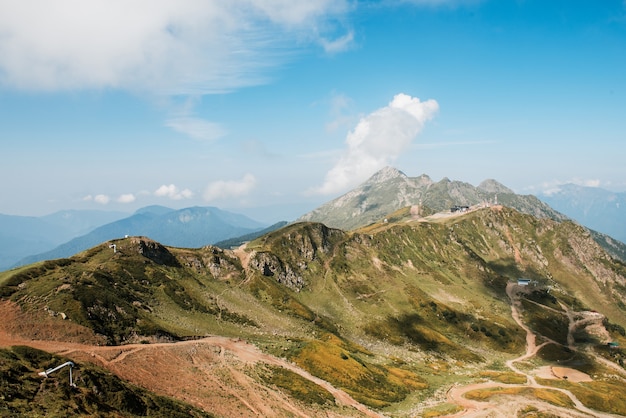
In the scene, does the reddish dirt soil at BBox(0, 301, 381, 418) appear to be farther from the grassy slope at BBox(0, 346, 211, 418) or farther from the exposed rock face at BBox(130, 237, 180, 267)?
the exposed rock face at BBox(130, 237, 180, 267)

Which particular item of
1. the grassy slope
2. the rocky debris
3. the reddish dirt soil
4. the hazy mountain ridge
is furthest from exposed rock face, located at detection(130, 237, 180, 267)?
the grassy slope

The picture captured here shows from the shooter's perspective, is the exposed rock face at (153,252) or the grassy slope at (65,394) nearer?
the grassy slope at (65,394)

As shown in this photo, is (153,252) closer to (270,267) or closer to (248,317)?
(248,317)

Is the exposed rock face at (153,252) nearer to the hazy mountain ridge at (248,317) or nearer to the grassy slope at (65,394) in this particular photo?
the hazy mountain ridge at (248,317)

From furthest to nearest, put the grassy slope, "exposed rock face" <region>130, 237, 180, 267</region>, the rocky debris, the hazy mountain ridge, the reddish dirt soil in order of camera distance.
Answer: the rocky debris < "exposed rock face" <region>130, 237, 180, 267</region> < the hazy mountain ridge < the reddish dirt soil < the grassy slope

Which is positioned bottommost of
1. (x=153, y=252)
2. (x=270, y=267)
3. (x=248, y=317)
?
(x=248, y=317)

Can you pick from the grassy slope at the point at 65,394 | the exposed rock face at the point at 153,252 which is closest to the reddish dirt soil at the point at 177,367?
the grassy slope at the point at 65,394

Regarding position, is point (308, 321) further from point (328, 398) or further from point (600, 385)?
point (600, 385)

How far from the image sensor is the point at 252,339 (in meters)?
115

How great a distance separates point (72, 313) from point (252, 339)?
163ft

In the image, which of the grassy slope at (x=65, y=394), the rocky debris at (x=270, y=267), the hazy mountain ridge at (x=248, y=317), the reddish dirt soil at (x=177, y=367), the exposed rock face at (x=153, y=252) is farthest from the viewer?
the rocky debris at (x=270, y=267)

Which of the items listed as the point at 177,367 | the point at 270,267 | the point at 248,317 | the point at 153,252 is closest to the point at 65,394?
the point at 177,367

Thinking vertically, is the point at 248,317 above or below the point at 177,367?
below

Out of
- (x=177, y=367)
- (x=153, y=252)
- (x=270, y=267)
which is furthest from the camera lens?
(x=270, y=267)
